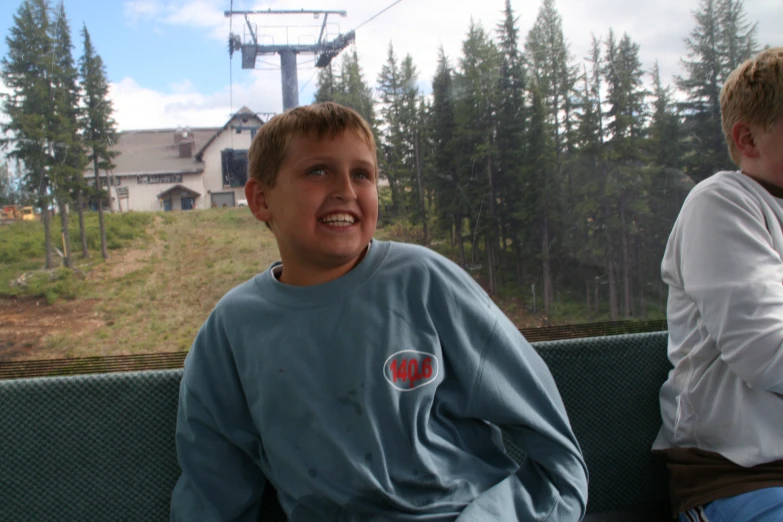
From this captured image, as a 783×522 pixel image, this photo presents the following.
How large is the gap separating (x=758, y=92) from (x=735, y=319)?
0.50 meters

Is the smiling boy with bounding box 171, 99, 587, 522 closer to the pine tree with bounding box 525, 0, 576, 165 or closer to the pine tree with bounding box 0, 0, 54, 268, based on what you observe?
the pine tree with bounding box 0, 0, 54, 268

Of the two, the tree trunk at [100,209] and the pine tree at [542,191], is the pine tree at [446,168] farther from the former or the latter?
the tree trunk at [100,209]

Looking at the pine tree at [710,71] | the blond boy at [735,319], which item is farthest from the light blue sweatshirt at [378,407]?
the pine tree at [710,71]

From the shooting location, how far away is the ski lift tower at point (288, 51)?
1.68 meters

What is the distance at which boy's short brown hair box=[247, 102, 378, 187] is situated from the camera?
1205 millimetres

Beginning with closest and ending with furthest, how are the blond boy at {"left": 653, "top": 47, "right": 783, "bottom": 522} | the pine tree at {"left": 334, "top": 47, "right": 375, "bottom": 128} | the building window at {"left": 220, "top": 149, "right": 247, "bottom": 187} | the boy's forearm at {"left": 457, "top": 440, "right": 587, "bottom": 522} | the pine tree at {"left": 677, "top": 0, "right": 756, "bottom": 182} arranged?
the boy's forearm at {"left": 457, "top": 440, "right": 587, "bottom": 522} < the blond boy at {"left": 653, "top": 47, "right": 783, "bottom": 522} < the building window at {"left": 220, "top": 149, "right": 247, "bottom": 187} < the pine tree at {"left": 334, "top": 47, "right": 375, "bottom": 128} < the pine tree at {"left": 677, "top": 0, "right": 756, "bottom": 182}

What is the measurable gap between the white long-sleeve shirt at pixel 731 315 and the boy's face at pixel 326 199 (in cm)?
69

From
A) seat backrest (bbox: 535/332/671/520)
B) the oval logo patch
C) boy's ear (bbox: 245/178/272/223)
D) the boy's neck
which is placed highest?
boy's ear (bbox: 245/178/272/223)

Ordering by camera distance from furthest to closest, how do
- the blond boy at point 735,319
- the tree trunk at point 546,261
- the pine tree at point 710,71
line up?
the pine tree at point 710,71 < the tree trunk at point 546,261 < the blond boy at point 735,319

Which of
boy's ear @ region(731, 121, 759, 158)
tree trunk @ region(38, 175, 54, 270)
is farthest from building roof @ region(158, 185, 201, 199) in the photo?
boy's ear @ region(731, 121, 759, 158)

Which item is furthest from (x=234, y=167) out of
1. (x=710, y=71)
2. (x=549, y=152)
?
(x=710, y=71)

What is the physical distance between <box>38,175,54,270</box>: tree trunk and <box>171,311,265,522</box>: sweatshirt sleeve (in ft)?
1.88

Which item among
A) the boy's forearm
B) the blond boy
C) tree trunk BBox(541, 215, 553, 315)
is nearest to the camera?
the boy's forearm

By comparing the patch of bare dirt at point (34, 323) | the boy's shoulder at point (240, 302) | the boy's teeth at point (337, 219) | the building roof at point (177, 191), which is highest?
the building roof at point (177, 191)
